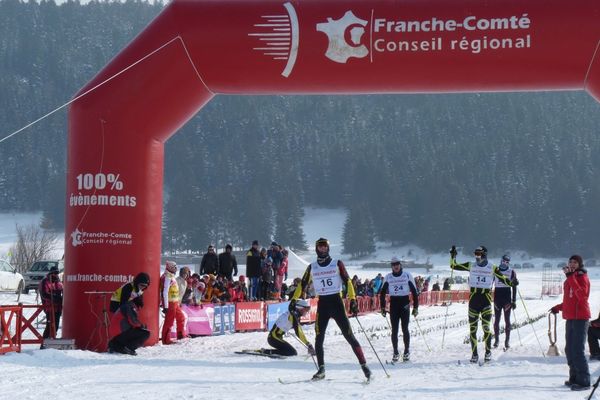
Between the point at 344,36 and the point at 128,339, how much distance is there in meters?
5.45

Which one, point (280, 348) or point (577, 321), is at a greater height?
point (577, 321)

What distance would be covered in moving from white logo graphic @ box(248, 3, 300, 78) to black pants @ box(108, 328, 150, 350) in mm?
4513

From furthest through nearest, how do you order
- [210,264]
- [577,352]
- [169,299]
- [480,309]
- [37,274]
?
1. [37,274]
2. [210,264]
3. [169,299]
4. [480,309]
5. [577,352]

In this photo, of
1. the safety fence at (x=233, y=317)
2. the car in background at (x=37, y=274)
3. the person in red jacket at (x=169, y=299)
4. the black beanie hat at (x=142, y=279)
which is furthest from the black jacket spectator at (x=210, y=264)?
the car in background at (x=37, y=274)

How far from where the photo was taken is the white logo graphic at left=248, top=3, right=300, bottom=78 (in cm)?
1361

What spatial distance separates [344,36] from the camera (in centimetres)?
1354

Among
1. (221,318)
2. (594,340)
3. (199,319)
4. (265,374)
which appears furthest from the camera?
(221,318)

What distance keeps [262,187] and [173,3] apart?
459ft

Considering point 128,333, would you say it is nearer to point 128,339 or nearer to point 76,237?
point 128,339

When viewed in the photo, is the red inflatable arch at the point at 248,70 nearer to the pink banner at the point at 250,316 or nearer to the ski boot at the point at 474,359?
the ski boot at the point at 474,359

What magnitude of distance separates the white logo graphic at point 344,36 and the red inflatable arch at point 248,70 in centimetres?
2

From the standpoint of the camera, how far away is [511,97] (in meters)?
179

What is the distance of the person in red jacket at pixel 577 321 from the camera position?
1028cm

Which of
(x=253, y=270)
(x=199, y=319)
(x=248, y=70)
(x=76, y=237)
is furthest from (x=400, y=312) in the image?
(x=253, y=270)
